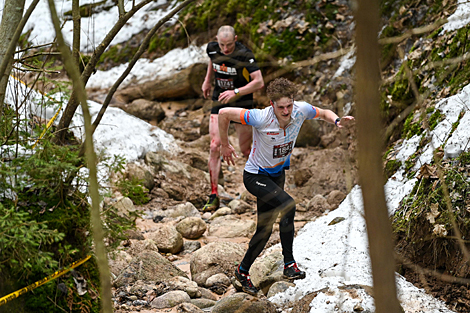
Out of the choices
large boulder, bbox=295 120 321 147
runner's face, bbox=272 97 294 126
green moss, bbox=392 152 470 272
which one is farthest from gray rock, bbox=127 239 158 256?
large boulder, bbox=295 120 321 147

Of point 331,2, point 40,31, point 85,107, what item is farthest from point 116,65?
point 85,107

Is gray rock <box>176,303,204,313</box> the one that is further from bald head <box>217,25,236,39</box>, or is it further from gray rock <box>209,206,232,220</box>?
bald head <box>217,25,236,39</box>

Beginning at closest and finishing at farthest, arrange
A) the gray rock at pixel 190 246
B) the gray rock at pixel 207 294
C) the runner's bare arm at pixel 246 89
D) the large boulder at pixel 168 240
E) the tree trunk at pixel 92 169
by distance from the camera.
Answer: the tree trunk at pixel 92 169 < the gray rock at pixel 207 294 < the large boulder at pixel 168 240 < the gray rock at pixel 190 246 < the runner's bare arm at pixel 246 89

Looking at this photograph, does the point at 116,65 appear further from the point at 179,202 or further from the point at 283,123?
the point at 283,123

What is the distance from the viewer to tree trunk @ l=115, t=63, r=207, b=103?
10914mm


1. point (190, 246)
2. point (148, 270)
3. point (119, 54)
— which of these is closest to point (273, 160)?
point (148, 270)

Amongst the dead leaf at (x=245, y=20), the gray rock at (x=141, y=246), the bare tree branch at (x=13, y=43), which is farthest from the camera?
the dead leaf at (x=245, y=20)

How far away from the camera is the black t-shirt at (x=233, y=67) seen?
20.3 ft

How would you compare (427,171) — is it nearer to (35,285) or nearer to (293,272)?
(293,272)

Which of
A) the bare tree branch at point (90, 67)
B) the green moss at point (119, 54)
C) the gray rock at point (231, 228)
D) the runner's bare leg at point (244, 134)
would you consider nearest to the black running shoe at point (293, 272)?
the gray rock at point (231, 228)

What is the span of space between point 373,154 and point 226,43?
17.3 ft

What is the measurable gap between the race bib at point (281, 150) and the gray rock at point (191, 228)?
1.99 metres

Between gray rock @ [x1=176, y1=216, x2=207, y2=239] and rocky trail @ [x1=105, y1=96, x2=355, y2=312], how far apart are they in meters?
0.01

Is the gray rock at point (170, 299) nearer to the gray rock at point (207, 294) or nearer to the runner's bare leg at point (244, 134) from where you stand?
the gray rock at point (207, 294)
